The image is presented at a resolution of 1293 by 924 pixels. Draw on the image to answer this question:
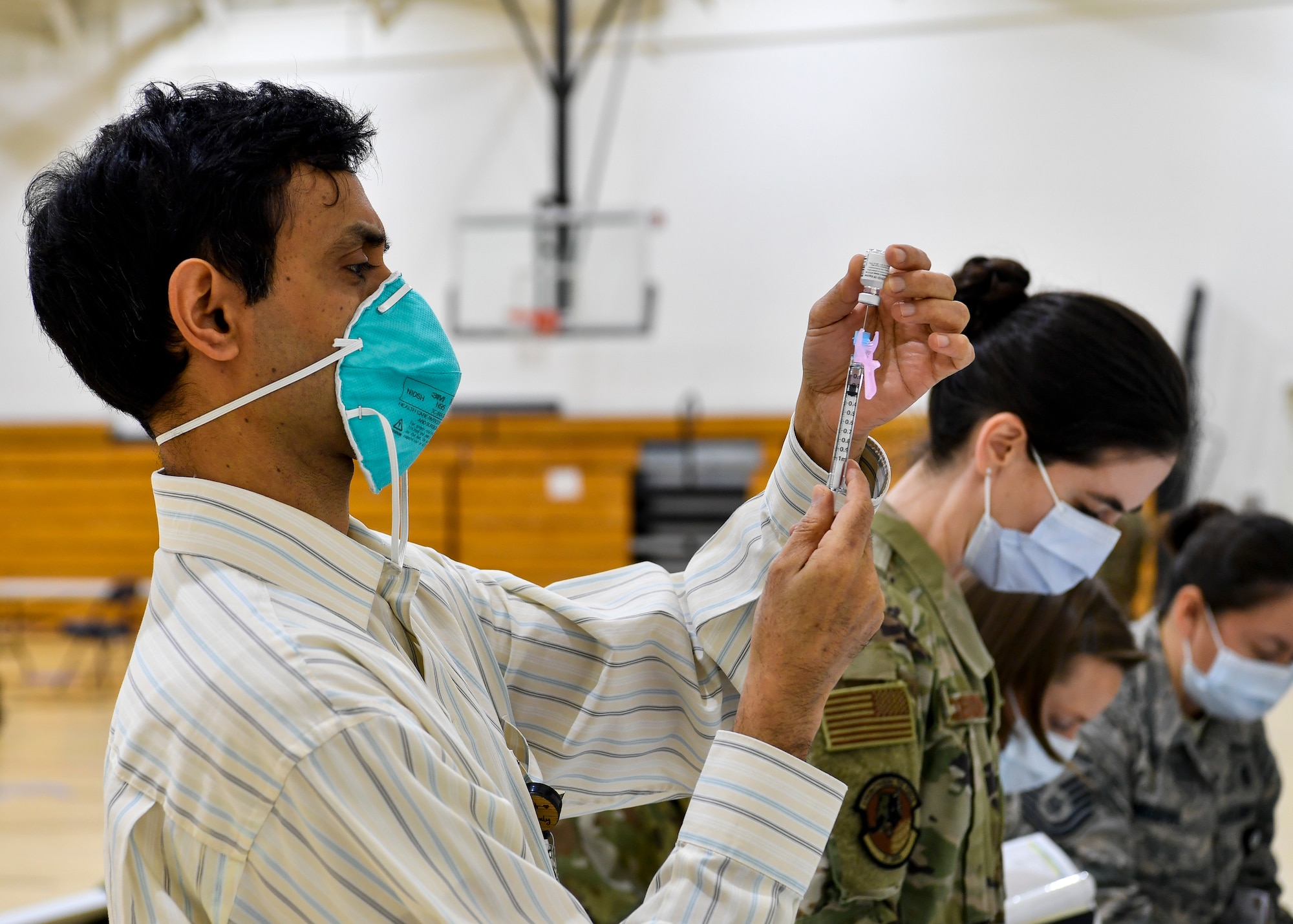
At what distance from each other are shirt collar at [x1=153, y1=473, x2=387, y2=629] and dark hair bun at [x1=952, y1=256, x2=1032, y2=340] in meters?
1.01

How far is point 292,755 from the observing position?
2.40ft

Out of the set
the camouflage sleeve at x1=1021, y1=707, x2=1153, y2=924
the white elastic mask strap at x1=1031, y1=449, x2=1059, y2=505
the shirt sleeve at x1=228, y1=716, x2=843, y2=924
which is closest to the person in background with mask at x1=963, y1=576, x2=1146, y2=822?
the camouflage sleeve at x1=1021, y1=707, x2=1153, y2=924

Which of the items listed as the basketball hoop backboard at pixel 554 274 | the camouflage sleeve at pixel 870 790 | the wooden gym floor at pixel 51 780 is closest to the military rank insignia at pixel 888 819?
the camouflage sleeve at pixel 870 790

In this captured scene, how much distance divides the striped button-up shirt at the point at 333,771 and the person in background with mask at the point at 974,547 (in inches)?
17.8

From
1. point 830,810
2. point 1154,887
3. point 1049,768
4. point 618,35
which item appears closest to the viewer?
point 830,810

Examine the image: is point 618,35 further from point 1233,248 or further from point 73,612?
point 73,612

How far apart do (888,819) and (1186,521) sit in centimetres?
146

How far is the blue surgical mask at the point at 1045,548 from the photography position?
5.04 feet

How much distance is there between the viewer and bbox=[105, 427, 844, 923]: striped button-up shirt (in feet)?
2.42

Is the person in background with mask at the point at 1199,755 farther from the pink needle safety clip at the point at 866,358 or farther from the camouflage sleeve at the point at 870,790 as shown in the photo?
the pink needle safety clip at the point at 866,358

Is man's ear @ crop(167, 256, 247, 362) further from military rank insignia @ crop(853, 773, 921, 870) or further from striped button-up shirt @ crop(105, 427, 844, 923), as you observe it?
military rank insignia @ crop(853, 773, 921, 870)

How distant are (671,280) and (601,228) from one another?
749mm

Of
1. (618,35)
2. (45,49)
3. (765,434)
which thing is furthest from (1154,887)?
(45,49)

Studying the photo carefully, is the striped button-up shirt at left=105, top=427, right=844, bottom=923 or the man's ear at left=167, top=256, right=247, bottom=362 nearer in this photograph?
the striped button-up shirt at left=105, top=427, right=844, bottom=923
